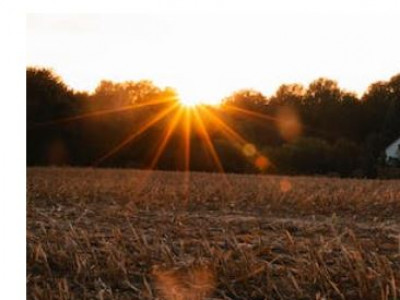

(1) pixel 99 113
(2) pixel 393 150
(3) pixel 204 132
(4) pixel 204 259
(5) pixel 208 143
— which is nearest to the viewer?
(4) pixel 204 259

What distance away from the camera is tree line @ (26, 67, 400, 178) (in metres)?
36.0

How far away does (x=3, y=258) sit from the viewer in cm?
345

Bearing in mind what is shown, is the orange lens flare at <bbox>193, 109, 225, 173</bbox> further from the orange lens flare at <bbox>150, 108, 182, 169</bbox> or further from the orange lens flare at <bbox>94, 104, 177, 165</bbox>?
the orange lens flare at <bbox>94, 104, 177, 165</bbox>

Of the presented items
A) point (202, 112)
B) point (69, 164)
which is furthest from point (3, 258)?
point (202, 112)

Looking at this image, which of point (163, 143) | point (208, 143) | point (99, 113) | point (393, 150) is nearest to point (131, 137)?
point (163, 143)

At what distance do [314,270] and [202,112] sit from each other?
132 ft

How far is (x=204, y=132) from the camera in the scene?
40281mm

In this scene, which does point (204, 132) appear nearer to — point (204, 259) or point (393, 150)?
point (393, 150)

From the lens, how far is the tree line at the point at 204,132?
36.0 meters

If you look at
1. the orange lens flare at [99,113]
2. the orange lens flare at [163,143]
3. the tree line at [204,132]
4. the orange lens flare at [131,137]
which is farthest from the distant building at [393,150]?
the orange lens flare at [99,113]

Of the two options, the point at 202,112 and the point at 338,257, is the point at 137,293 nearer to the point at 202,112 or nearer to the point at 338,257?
the point at 338,257

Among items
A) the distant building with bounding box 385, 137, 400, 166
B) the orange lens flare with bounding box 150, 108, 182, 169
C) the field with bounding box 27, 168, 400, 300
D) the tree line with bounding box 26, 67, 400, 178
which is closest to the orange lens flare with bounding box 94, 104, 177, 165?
the tree line with bounding box 26, 67, 400, 178

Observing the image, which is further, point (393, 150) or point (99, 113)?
point (393, 150)

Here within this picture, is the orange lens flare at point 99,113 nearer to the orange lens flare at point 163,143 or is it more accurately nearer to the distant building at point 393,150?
the orange lens flare at point 163,143
